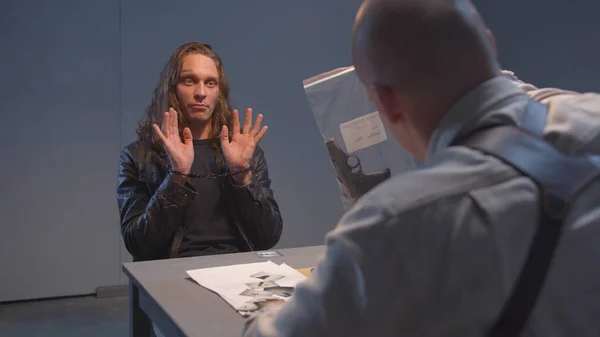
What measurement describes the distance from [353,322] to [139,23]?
3.30m

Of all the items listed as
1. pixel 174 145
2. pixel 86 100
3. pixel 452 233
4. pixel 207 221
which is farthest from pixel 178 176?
pixel 86 100

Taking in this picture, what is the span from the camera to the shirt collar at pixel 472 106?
58 centimetres

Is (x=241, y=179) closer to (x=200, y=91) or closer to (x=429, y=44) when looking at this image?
(x=200, y=91)

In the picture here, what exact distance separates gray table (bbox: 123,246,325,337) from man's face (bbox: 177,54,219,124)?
0.62 m

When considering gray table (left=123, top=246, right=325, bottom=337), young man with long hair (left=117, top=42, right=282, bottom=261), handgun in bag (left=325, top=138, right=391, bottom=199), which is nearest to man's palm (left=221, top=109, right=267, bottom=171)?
young man with long hair (left=117, top=42, right=282, bottom=261)

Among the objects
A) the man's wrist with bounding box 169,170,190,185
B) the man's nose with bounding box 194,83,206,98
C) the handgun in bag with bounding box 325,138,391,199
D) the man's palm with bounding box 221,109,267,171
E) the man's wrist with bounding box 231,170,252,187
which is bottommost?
the man's wrist with bounding box 231,170,252,187

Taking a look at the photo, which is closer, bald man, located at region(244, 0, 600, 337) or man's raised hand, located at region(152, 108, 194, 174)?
bald man, located at region(244, 0, 600, 337)

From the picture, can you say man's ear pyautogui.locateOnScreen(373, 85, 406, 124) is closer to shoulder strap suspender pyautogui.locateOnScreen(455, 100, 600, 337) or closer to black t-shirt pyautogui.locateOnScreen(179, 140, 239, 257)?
shoulder strap suspender pyautogui.locateOnScreen(455, 100, 600, 337)

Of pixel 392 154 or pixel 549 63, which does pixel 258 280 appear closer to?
pixel 392 154

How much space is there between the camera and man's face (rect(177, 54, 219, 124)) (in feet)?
6.40

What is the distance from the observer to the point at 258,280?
48.6 inches

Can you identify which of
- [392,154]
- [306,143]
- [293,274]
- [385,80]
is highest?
[385,80]

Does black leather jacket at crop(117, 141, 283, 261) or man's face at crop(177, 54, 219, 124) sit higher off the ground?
man's face at crop(177, 54, 219, 124)

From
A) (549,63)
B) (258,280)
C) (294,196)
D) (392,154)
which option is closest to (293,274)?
(258,280)
